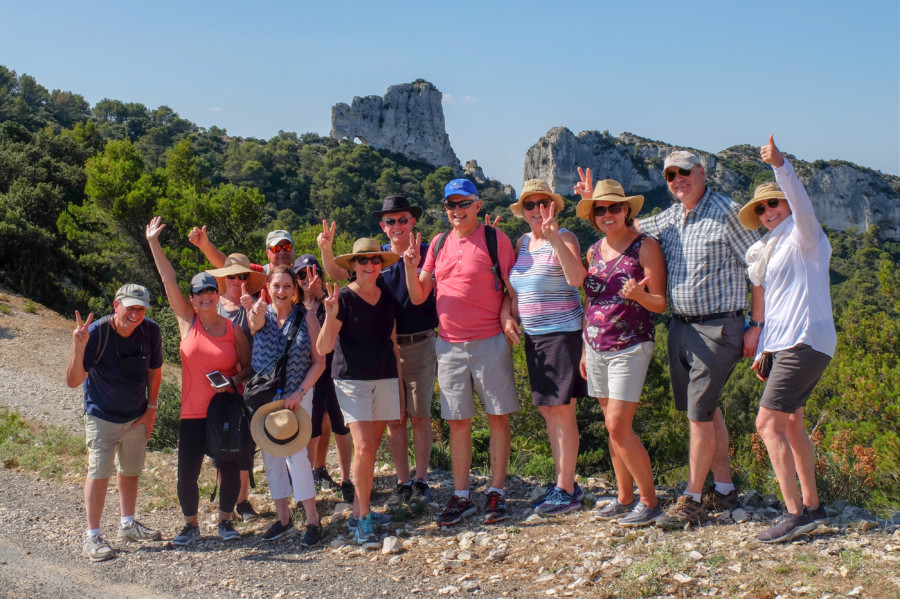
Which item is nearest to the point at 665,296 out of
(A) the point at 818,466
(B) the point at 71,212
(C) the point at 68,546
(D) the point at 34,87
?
(A) the point at 818,466

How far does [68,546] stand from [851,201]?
95.3m

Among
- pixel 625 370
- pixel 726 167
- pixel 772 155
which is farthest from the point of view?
pixel 726 167

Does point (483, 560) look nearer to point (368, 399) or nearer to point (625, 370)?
point (368, 399)

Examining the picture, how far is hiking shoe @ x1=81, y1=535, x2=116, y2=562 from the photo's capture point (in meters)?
4.16

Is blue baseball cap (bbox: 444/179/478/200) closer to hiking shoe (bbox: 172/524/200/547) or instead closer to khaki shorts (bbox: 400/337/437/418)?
khaki shorts (bbox: 400/337/437/418)

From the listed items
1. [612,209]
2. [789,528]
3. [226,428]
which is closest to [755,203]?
[612,209]

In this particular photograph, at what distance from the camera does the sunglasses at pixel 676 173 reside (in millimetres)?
3794

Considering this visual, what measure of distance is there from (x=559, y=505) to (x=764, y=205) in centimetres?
219

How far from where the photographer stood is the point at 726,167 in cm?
7556

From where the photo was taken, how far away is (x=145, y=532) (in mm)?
4438

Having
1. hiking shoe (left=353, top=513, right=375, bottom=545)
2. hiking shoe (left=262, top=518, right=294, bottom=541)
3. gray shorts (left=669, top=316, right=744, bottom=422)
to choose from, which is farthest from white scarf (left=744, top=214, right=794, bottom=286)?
hiking shoe (left=262, top=518, right=294, bottom=541)

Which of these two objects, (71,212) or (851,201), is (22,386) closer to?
(71,212)

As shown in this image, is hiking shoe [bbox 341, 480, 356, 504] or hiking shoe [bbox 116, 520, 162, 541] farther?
hiking shoe [bbox 341, 480, 356, 504]

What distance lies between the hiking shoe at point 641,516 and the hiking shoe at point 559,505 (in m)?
0.43
